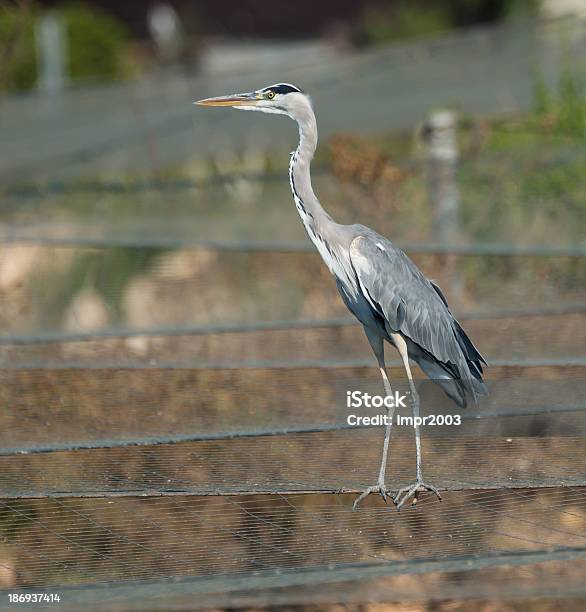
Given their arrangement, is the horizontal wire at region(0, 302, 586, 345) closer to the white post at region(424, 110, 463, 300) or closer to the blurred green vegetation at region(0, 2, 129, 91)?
the white post at region(424, 110, 463, 300)

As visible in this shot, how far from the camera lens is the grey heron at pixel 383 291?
3.67 meters

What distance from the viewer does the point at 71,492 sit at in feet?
10.8

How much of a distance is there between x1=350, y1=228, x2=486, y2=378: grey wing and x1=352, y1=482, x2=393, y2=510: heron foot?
0.53 meters

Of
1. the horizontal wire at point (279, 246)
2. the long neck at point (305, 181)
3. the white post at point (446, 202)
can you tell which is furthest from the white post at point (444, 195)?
the long neck at point (305, 181)

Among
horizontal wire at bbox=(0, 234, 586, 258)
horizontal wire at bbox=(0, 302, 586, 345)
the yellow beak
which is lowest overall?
horizontal wire at bbox=(0, 302, 586, 345)

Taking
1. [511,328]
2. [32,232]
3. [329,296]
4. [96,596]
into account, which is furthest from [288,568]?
[32,232]

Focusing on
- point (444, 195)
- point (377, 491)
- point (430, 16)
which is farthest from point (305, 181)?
point (430, 16)

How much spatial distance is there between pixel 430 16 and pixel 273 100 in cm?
1243

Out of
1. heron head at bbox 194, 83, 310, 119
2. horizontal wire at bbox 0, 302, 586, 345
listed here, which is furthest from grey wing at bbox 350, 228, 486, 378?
horizontal wire at bbox 0, 302, 586, 345

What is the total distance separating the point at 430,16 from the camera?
15750 mm

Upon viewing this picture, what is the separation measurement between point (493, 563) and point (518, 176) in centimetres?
370

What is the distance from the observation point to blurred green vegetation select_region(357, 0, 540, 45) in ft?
51.0

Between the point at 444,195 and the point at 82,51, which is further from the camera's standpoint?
the point at 82,51

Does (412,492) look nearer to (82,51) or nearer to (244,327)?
(244,327)
